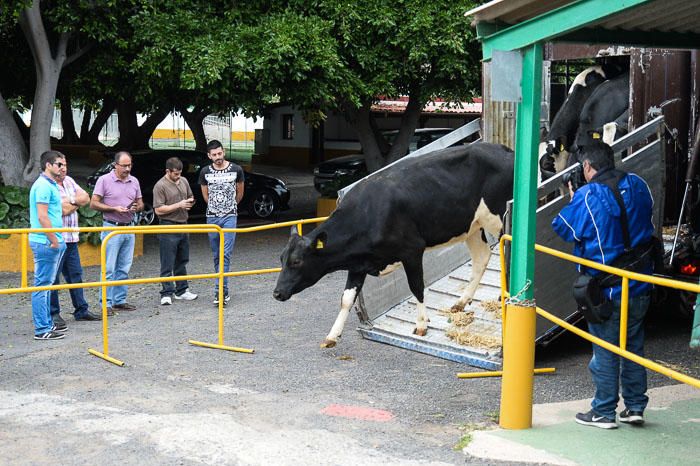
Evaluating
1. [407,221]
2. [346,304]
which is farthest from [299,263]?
[407,221]

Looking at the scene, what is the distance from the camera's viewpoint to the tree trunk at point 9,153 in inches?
648

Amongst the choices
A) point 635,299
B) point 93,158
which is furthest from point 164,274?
point 93,158

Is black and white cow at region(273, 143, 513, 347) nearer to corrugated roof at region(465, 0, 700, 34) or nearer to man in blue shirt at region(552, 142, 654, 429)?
corrugated roof at region(465, 0, 700, 34)

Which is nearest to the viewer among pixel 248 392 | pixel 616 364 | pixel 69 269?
pixel 616 364

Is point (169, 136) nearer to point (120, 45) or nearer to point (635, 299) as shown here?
point (120, 45)

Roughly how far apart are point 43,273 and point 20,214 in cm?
543

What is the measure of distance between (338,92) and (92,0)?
4.25 m

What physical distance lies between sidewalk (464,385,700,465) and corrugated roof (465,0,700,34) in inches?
110

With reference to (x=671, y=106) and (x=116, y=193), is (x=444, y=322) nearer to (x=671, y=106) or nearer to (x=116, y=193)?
(x=671, y=106)

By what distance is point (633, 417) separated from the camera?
7.04 m

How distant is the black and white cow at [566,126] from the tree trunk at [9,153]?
9.13m

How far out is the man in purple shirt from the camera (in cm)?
1144

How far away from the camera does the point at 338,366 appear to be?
361 inches

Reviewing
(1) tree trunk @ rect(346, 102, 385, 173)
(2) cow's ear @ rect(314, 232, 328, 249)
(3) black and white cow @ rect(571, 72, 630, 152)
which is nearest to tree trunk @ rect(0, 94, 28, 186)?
(1) tree trunk @ rect(346, 102, 385, 173)
